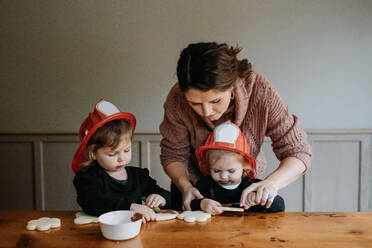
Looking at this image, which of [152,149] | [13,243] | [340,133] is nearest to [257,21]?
[340,133]

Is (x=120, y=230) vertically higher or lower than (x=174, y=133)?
lower

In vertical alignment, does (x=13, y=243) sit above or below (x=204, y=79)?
below

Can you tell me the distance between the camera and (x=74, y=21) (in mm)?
2809

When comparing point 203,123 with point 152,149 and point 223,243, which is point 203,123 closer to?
point 223,243

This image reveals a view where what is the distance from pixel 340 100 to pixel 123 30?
187cm

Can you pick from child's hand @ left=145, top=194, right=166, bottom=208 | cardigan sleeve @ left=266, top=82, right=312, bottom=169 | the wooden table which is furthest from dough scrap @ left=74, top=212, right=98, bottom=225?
cardigan sleeve @ left=266, top=82, right=312, bottom=169

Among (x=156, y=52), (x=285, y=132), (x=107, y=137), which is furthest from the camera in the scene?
(x=156, y=52)

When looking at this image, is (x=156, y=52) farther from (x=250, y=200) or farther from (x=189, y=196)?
(x=250, y=200)

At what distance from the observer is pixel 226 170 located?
1616 mm

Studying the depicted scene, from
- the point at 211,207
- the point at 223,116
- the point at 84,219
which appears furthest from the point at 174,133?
the point at 84,219

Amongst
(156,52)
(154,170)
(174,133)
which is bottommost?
(154,170)

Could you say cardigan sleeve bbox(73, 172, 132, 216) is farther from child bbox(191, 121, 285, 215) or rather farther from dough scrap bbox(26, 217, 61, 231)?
child bbox(191, 121, 285, 215)

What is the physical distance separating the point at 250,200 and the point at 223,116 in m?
0.48

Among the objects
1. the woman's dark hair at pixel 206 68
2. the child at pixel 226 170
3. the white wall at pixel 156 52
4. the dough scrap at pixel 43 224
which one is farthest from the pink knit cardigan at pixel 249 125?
the white wall at pixel 156 52
